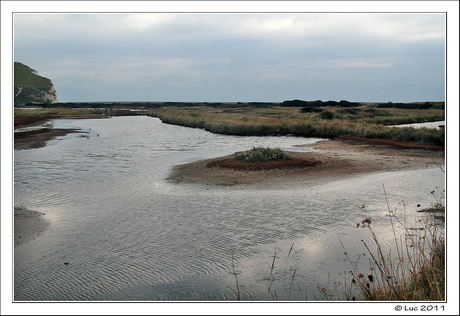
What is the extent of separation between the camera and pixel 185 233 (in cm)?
791

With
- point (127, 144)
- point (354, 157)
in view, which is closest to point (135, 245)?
point (354, 157)

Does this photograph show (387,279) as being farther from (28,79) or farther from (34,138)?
(34,138)

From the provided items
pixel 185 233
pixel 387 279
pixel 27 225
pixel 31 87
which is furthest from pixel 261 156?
pixel 387 279

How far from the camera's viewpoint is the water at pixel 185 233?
5.65 meters

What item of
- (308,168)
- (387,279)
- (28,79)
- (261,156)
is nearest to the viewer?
(387,279)

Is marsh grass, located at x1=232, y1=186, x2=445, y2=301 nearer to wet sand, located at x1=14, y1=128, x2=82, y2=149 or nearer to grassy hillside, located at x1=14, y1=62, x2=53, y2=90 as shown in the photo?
grassy hillside, located at x1=14, y1=62, x2=53, y2=90

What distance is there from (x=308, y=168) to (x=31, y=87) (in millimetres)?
9455

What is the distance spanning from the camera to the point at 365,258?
6.53m

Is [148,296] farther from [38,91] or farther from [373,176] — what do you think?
[373,176]

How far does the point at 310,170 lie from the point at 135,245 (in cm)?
925

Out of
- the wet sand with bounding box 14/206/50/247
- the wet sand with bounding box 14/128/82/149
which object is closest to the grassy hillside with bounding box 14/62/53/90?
the wet sand with bounding box 14/206/50/247

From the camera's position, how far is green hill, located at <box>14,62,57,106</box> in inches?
349

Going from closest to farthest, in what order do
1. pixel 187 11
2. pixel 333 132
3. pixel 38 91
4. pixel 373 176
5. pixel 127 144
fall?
1. pixel 187 11
2. pixel 38 91
3. pixel 373 176
4. pixel 127 144
5. pixel 333 132

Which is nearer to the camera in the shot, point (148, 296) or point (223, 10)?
point (223, 10)
